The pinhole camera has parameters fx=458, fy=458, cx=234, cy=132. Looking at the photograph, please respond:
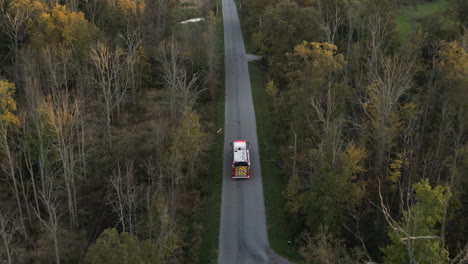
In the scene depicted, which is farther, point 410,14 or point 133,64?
point 410,14

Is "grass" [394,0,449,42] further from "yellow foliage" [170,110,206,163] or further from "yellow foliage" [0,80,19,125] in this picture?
"yellow foliage" [0,80,19,125]

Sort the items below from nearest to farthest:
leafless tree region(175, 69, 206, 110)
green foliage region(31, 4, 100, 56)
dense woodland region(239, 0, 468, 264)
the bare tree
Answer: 1. dense woodland region(239, 0, 468, 264)
2. leafless tree region(175, 69, 206, 110)
3. the bare tree
4. green foliage region(31, 4, 100, 56)


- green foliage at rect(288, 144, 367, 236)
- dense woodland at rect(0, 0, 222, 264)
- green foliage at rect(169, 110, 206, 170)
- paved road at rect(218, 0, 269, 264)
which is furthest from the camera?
green foliage at rect(169, 110, 206, 170)

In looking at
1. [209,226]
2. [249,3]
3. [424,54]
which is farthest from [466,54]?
[249,3]

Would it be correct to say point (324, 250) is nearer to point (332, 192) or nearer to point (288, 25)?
point (332, 192)

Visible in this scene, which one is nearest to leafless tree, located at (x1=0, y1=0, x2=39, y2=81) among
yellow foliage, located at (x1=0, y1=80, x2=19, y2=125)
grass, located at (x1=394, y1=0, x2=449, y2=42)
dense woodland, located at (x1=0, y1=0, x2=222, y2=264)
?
dense woodland, located at (x1=0, y1=0, x2=222, y2=264)

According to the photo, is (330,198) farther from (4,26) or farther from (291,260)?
(4,26)

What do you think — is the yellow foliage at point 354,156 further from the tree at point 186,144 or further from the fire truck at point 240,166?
the tree at point 186,144

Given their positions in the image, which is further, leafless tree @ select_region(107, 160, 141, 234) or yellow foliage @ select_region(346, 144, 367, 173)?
yellow foliage @ select_region(346, 144, 367, 173)

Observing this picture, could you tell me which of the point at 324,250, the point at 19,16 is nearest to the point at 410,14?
the point at 324,250
